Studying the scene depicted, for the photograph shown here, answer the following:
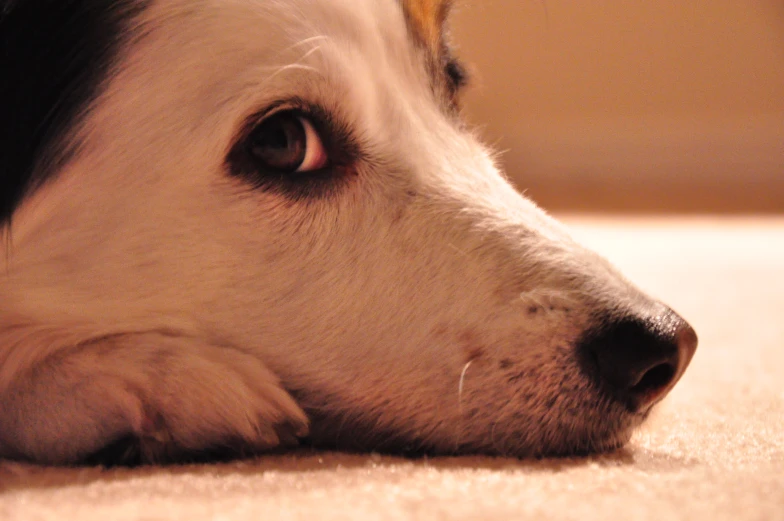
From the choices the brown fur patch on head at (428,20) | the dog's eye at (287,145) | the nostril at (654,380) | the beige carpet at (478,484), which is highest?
the brown fur patch on head at (428,20)

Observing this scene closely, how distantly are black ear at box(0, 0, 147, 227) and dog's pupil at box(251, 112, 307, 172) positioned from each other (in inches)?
8.8

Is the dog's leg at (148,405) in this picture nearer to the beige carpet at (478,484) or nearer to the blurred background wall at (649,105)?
the beige carpet at (478,484)

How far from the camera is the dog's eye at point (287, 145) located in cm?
123

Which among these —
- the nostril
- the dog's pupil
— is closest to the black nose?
the nostril

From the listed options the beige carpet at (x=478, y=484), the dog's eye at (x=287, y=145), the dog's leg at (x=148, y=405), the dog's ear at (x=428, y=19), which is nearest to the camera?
the beige carpet at (x=478, y=484)

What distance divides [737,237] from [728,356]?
2486 millimetres

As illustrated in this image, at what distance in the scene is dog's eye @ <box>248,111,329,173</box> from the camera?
1.23 meters

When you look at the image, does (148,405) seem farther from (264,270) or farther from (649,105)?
(649,105)

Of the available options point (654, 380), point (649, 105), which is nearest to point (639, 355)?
point (654, 380)

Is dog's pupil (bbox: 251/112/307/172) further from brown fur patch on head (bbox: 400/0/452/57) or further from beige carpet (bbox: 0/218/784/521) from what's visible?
beige carpet (bbox: 0/218/784/521)

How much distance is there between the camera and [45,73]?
3.73 feet

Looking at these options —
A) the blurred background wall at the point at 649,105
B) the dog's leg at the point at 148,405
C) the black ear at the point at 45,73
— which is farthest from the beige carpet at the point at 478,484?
the blurred background wall at the point at 649,105

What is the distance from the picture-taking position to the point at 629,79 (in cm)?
647

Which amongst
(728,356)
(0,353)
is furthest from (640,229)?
(0,353)
